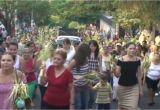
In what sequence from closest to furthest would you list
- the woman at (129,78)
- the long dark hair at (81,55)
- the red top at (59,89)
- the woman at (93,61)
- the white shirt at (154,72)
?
1. the red top at (59,89)
2. the long dark hair at (81,55)
3. the woman at (129,78)
4. the woman at (93,61)
5. the white shirt at (154,72)

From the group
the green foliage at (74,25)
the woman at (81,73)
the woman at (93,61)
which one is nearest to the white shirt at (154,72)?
the woman at (93,61)

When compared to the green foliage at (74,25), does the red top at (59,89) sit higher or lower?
higher

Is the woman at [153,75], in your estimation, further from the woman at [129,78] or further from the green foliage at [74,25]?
the green foliage at [74,25]

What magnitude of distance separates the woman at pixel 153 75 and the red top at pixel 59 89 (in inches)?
225

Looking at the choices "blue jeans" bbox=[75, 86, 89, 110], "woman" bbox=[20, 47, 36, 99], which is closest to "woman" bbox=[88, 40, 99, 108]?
"blue jeans" bbox=[75, 86, 89, 110]

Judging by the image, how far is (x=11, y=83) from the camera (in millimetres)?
6328

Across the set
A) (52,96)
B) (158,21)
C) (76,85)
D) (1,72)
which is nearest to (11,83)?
(1,72)

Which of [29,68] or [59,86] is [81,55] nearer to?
[59,86]

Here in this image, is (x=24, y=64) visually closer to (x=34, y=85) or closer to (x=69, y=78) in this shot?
(x=34, y=85)

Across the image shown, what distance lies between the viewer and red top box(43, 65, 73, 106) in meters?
6.61

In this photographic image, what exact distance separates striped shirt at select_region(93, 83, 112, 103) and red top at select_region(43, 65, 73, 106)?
301 centimetres

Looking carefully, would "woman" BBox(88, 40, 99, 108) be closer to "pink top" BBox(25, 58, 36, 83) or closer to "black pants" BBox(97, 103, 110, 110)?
"black pants" BBox(97, 103, 110, 110)

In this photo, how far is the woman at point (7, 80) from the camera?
621 centimetres

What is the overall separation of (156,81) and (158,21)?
1163 cm
